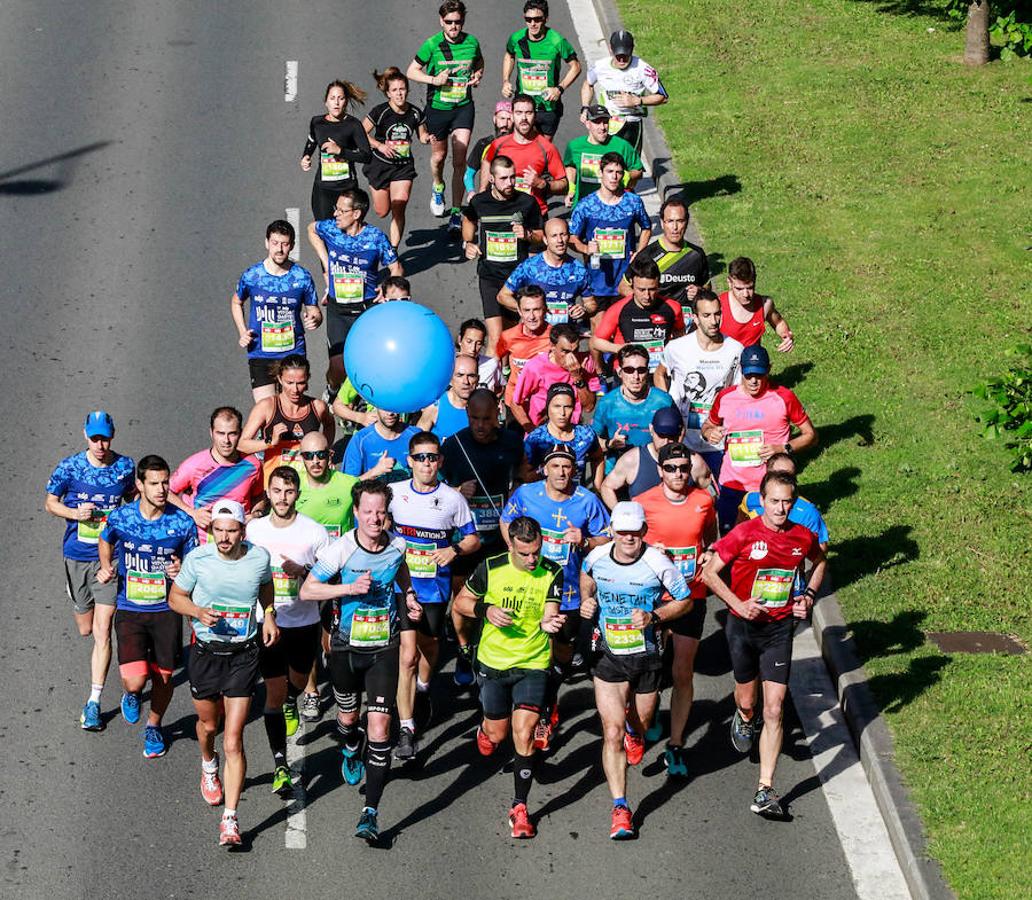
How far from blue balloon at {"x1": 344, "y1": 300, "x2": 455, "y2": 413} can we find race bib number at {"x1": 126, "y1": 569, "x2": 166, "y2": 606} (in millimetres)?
2044

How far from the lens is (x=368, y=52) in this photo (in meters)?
25.2

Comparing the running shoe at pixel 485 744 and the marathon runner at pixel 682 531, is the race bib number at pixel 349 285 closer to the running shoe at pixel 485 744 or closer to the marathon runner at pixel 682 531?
the marathon runner at pixel 682 531

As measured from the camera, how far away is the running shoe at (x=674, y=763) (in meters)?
12.1

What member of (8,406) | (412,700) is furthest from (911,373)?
(8,406)

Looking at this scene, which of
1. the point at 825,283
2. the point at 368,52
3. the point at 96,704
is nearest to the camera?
the point at 96,704

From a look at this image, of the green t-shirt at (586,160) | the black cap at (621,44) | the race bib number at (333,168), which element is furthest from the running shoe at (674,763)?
the black cap at (621,44)

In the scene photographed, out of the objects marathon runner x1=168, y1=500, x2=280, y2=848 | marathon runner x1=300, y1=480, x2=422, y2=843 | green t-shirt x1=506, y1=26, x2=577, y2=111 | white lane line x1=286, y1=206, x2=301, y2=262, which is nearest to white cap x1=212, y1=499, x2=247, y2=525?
marathon runner x1=168, y1=500, x2=280, y2=848

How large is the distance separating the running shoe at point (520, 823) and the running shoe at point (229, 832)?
5.71 feet

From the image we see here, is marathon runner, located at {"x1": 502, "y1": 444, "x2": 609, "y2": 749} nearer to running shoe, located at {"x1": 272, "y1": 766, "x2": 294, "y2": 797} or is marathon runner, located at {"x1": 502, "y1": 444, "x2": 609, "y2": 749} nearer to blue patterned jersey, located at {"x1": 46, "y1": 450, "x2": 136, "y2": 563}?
running shoe, located at {"x1": 272, "y1": 766, "x2": 294, "y2": 797}

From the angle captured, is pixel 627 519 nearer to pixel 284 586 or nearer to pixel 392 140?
pixel 284 586

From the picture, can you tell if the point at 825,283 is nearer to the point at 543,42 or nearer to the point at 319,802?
the point at 543,42

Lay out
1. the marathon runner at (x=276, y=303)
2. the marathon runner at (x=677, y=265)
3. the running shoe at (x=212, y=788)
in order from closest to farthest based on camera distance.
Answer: the running shoe at (x=212, y=788) < the marathon runner at (x=276, y=303) < the marathon runner at (x=677, y=265)

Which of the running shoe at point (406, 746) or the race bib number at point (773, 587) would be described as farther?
the running shoe at point (406, 746)

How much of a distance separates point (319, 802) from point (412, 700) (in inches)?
38.4
